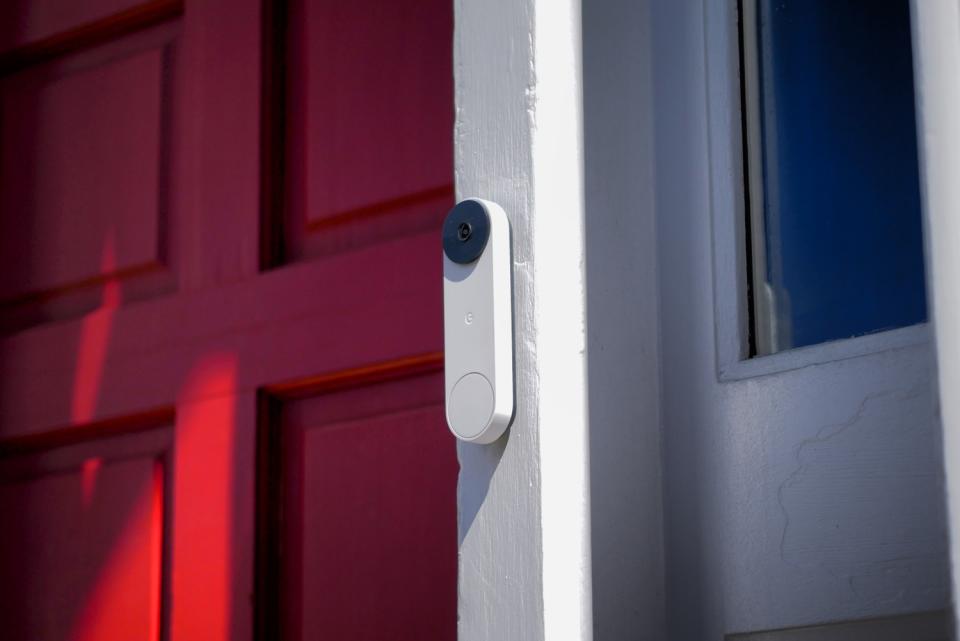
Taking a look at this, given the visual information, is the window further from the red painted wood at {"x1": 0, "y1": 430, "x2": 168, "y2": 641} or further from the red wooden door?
the red painted wood at {"x1": 0, "y1": 430, "x2": 168, "y2": 641}

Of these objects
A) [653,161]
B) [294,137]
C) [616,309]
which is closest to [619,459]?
[616,309]

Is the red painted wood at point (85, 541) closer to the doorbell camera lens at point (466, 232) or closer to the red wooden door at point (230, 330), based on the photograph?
the red wooden door at point (230, 330)

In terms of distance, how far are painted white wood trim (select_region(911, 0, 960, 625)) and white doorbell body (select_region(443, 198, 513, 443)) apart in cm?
26

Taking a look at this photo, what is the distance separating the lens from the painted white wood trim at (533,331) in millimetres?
789

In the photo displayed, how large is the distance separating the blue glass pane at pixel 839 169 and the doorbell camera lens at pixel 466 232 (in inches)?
9.9

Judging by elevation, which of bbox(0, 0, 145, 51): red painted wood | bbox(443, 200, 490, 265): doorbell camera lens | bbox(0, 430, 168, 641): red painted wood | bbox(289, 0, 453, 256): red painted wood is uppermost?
bbox(0, 0, 145, 51): red painted wood

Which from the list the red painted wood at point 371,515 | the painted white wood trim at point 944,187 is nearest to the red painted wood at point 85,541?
the red painted wood at point 371,515

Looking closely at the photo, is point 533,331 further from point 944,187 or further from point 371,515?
point 371,515

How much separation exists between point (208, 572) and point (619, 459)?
0.55m

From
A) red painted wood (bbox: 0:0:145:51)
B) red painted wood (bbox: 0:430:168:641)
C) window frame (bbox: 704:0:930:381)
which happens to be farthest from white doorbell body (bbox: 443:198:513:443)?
red painted wood (bbox: 0:0:145:51)

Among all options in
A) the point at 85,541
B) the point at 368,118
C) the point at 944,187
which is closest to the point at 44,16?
the point at 368,118

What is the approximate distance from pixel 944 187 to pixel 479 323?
30 centimetres

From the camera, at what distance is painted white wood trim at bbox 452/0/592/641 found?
31.1 inches

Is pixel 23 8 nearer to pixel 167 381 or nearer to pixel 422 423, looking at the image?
pixel 167 381
